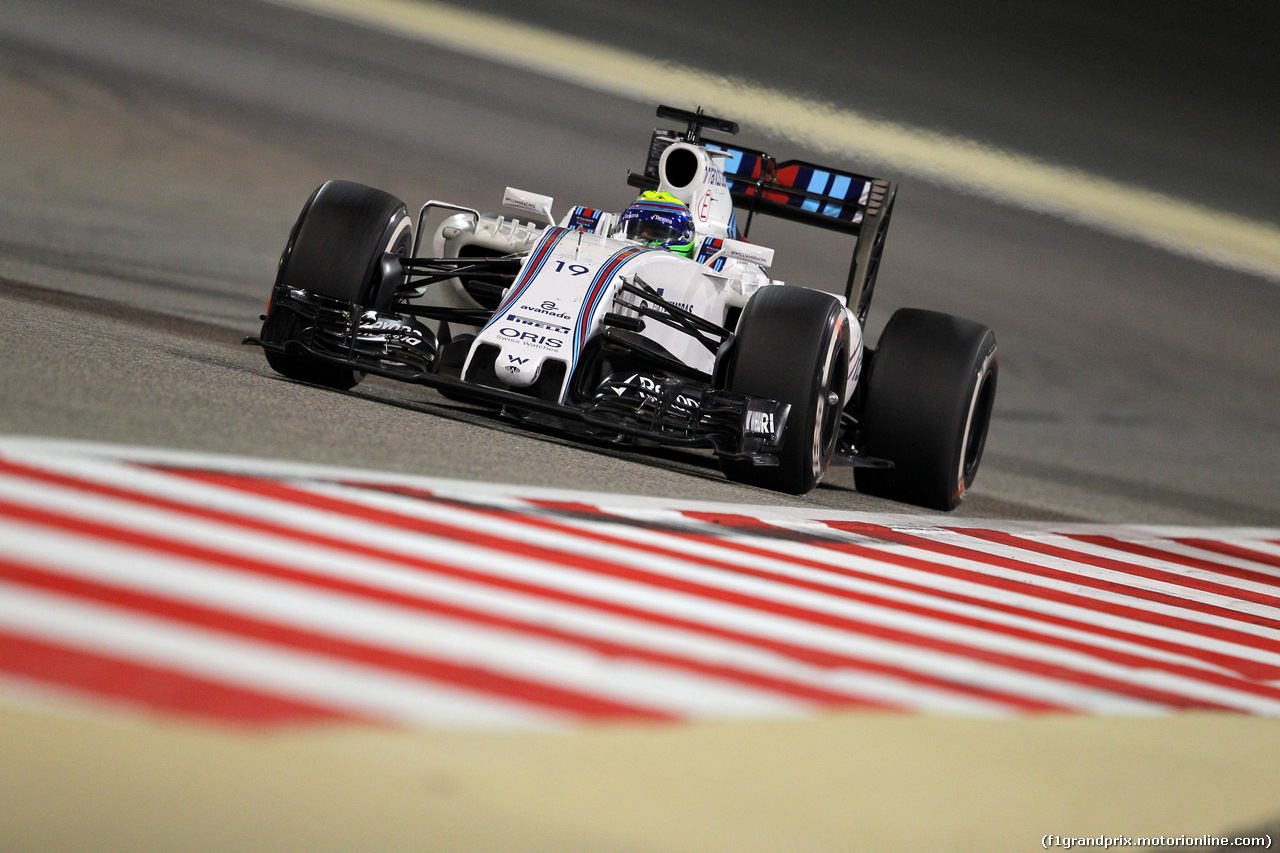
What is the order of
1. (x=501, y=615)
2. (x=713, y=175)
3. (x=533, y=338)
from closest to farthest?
(x=501, y=615), (x=533, y=338), (x=713, y=175)

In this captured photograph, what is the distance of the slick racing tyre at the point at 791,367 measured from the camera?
245 inches

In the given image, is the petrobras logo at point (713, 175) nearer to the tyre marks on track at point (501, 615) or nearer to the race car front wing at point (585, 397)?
the race car front wing at point (585, 397)

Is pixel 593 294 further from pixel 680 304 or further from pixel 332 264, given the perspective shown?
pixel 332 264

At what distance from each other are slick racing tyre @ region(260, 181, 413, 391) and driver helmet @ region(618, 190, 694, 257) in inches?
52.9

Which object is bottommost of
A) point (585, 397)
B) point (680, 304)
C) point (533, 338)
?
point (585, 397)

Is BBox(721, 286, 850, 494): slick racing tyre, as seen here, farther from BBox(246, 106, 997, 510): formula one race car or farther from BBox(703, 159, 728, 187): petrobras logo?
BBox(703, 159, 728, 187): petrobras logo

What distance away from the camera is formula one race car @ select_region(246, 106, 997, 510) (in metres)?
6.21

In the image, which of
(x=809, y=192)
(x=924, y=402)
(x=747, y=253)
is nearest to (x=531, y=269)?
(x=747, y=253)

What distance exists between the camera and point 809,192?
8906mm

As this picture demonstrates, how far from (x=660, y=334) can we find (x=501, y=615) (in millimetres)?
4467

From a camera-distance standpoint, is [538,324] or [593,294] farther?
[593,294]

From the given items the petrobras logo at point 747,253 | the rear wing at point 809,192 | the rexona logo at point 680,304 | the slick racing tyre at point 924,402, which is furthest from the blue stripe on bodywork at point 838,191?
the rexona logo at point 680,304

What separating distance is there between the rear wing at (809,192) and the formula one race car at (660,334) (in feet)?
0.07

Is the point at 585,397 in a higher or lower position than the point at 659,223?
lower
